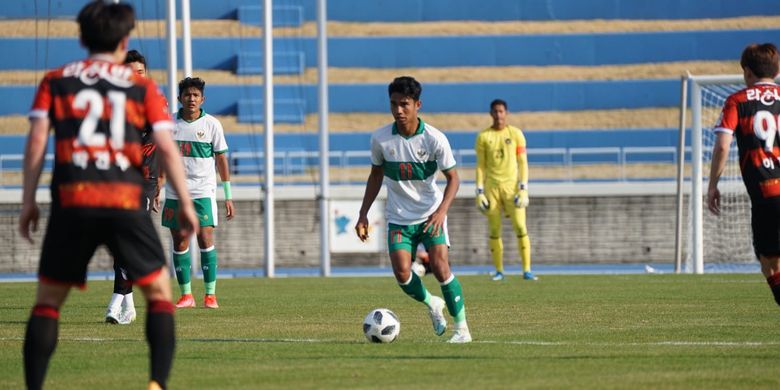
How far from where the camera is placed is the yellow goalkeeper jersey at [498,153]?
19.4m

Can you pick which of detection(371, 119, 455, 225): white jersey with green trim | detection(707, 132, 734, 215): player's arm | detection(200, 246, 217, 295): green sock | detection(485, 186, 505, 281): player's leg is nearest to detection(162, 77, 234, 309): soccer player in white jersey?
detection(200, 246, 217, 295): green sock

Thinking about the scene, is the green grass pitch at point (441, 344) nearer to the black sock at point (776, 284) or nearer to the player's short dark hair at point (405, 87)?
Answer: the black sock at point (776, 284)

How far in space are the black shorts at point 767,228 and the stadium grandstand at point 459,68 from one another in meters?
24.0

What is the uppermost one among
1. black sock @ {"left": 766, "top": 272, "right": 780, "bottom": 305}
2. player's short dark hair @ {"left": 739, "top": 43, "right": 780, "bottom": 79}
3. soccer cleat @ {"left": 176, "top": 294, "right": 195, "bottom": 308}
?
player's short dark hair @ {"left": 739, "top": 43, "right": 780, "bottom": 79}

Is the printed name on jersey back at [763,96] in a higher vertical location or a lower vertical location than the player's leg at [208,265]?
higher

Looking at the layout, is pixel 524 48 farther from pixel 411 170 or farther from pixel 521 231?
pixel 411 170

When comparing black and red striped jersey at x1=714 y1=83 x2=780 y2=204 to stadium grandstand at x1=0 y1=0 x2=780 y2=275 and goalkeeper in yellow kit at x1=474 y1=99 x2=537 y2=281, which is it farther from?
stadium grandstand at x1=0 y1=0 x2=780 y2=275

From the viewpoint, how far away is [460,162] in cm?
3328

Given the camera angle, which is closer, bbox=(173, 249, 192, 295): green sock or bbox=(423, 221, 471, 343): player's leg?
bbox=(423, 221, 471, 343): player's leg

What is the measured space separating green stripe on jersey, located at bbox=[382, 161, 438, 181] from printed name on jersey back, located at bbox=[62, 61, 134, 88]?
12.6ft

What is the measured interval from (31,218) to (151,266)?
62 cm

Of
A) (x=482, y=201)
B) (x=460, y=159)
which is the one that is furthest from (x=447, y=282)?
(x=460, y=159)

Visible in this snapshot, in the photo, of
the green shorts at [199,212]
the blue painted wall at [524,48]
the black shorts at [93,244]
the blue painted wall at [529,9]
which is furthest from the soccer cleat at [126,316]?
the blue painted wall at [529,9]

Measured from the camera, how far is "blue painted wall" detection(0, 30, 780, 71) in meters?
38.9
